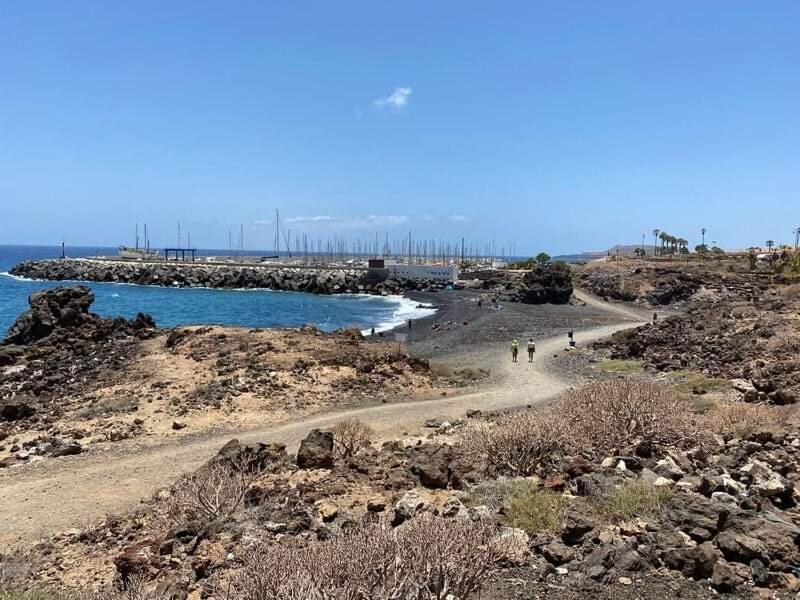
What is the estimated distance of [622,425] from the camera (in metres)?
11.2

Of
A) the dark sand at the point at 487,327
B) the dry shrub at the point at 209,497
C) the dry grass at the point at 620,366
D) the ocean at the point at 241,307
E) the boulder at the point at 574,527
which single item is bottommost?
the ocean at the point at 241,307

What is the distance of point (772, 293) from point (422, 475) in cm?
4605

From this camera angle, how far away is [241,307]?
7056 cm

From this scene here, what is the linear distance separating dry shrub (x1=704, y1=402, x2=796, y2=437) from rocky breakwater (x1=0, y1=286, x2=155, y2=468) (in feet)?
47.3

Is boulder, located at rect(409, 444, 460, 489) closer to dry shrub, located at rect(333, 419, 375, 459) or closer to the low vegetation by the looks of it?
dry shrub, located at rect(333, 419, 375, 459)

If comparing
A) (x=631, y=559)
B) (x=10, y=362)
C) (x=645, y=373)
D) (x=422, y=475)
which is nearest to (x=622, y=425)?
(x=422, y=475)

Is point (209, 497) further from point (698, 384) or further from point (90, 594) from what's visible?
point (698, 384)

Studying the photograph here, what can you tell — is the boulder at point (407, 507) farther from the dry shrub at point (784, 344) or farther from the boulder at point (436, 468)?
the dry shrub at point (784, 344)

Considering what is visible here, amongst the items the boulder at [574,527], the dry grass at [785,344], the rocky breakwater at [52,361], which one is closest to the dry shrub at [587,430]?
the boulder at [574,527]

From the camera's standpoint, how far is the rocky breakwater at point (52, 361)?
1602cm

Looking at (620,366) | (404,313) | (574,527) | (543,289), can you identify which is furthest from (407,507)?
(543,289)

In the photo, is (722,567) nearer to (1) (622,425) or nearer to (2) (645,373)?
(1) (622,425)

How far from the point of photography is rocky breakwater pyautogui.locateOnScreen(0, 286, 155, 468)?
52.5 feet

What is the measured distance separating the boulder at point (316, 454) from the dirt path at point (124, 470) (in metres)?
2.43
